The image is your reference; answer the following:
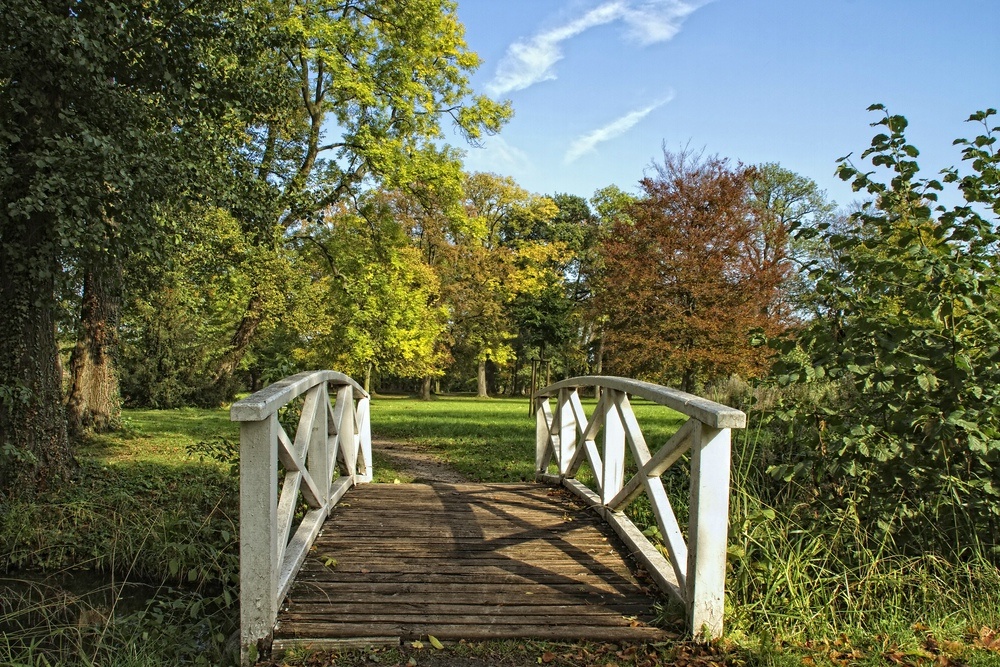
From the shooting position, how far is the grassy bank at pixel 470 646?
3322 millimetres

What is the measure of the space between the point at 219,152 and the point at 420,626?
5.62 metres

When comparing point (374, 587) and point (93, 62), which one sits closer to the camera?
point (374, 587)

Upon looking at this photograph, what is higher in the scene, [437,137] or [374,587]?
[437,137]

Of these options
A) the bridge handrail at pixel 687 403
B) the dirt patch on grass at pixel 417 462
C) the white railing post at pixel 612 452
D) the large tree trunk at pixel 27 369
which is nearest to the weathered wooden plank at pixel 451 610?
the bridge handrail at pixel 687 403

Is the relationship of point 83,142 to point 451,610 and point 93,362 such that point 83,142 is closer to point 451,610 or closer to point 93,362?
point 451,610

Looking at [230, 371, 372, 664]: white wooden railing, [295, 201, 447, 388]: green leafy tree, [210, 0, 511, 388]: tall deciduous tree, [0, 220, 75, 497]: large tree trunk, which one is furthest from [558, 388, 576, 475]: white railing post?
[295, 201, 447, 388]: green leafy tree

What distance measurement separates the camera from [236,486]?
22.2 feet

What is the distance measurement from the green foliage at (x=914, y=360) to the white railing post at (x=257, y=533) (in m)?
2.94

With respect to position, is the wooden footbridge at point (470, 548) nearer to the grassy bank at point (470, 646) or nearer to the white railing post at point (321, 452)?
the white railing post at point (321, 452)

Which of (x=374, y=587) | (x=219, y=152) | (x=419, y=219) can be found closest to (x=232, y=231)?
(x=219, y=152)

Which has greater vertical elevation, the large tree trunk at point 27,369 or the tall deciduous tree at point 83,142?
the tall deciduous tree at point 83,142

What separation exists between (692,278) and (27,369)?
13.1m

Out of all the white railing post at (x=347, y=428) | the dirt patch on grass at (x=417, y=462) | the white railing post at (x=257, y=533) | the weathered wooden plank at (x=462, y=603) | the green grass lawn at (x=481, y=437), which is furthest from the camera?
the green grass lawn at (x=481, y=437)

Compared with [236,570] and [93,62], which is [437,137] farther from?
[236,570]
